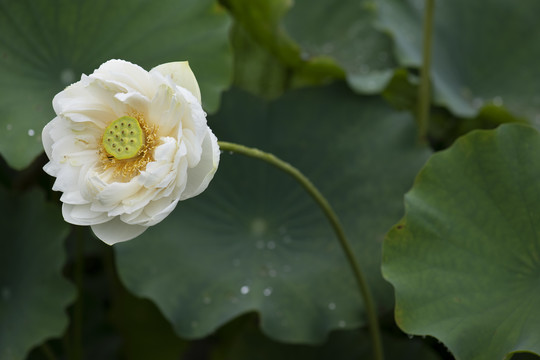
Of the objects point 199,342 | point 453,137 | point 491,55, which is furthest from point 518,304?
point 199,342

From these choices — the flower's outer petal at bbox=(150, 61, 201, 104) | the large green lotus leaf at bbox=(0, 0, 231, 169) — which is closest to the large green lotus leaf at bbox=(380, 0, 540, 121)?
the large green lotus leaf at bbox=(0, 0, 231, 169)

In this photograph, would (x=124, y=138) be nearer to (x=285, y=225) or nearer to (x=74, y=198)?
(x=74, y=198)

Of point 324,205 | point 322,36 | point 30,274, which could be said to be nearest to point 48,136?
point 324,205

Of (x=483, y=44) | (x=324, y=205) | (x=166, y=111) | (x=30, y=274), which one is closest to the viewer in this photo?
(x=166, y=111)

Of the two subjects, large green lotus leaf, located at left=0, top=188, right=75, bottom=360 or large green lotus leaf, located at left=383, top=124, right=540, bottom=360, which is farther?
large green lotus leaf, located at left=0, top=188, right=75, bottom=360

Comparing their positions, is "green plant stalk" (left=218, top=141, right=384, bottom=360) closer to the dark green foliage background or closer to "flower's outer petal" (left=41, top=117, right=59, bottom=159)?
the dark green foliage background

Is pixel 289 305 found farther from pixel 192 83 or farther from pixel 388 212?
pixel 192 83

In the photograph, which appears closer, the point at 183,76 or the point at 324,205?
the point at 183,76
